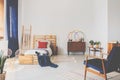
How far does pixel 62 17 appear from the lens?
8250mm

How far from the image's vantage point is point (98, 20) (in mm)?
7785

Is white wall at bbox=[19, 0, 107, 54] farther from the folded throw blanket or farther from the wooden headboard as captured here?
the folded throw blanket

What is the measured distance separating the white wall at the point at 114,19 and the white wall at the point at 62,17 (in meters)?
1.50

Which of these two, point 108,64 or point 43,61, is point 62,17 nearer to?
point 43,61

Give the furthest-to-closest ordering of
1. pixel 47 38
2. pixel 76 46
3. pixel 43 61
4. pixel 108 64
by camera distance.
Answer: pixel 47 38
pixel 76 46
pixel 43 61
pixel 108 64

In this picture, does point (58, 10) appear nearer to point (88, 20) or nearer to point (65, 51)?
point (88, 20)

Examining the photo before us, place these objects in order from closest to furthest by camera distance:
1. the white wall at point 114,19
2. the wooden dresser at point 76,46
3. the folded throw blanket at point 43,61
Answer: the folded throw blanket at point 43,61 < the white wall at point 114,19 < the wooden dresser at point 76,46

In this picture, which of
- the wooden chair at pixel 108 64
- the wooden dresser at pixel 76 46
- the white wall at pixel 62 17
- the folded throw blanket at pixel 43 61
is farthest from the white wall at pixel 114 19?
the wooden chair at pixel 108 64

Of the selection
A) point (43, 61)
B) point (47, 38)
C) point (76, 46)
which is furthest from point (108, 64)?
point (47, 38)

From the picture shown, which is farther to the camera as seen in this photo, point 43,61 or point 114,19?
point 114,19

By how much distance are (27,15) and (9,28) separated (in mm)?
1345

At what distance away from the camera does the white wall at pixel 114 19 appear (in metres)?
6.46

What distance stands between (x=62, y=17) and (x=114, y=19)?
109 inches

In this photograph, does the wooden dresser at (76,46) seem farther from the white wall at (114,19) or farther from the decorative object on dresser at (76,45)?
the white wall at (114,19)
